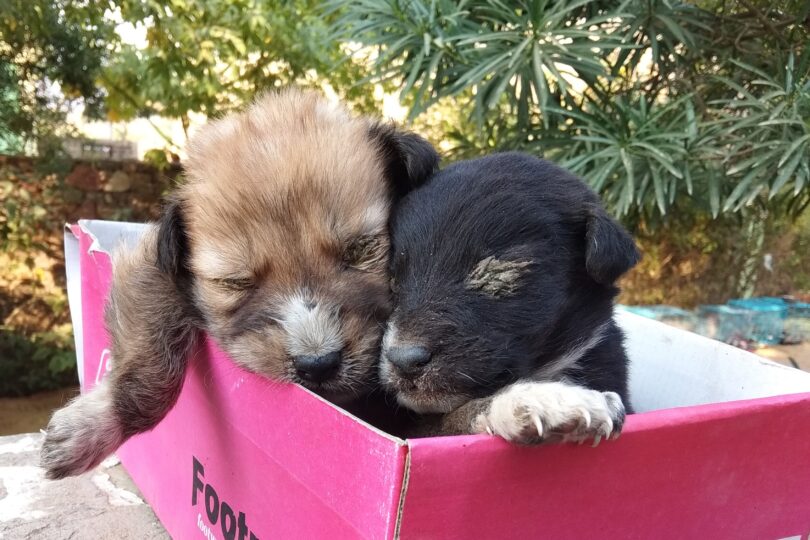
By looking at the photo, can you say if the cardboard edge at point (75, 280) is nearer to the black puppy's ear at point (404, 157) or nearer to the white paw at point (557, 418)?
the black puppy's ear at point (404, 157)

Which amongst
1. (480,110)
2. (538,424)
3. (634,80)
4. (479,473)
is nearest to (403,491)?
(479,473)

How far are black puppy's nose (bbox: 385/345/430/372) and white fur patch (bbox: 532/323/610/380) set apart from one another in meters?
0.31

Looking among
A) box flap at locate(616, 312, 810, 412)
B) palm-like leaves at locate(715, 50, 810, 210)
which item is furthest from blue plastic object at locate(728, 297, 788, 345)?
box flap at locate(616, 312, 810, 412)

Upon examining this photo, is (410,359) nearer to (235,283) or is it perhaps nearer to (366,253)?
(366,253)

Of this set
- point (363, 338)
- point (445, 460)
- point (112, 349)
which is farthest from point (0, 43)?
point (445, 460)

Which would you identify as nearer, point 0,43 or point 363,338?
point 363,338

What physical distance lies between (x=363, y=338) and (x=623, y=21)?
9.82ft

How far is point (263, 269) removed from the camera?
1552 millimetres

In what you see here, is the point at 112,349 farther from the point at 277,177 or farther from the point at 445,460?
the point at 445,460

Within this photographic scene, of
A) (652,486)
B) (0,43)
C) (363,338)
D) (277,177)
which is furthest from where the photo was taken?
(0,43)

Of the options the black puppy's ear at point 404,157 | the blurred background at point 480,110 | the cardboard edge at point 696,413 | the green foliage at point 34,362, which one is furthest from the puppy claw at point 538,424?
the green foliage at point 34,362

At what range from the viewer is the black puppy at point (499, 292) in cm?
127

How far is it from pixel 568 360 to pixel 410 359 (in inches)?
16.8

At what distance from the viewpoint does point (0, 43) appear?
534 cm
